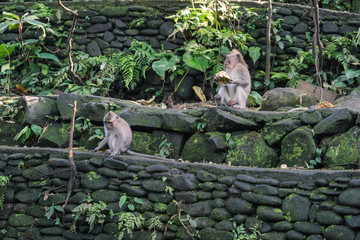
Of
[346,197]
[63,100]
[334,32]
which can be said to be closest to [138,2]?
[63,100]

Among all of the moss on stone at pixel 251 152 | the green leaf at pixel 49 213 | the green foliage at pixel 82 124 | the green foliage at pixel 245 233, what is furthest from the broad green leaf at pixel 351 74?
the green leaf at pixel 49 213

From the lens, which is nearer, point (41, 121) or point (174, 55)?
point (41, 121)

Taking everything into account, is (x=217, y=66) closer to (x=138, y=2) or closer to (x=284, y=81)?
(x=284, y=81)

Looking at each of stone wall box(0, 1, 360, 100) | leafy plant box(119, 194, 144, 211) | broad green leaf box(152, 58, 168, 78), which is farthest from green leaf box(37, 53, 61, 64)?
leafy plant box(119, 194, 144, 211)

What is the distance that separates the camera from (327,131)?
23.9 ft

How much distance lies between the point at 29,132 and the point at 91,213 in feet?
Answer: 7.65

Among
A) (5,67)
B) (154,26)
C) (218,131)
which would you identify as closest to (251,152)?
(218,131)

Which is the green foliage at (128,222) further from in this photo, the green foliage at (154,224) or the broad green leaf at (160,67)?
the broad green leaf at (160,67)

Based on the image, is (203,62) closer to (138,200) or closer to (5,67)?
(138,200)

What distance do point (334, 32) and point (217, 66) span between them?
2866mm

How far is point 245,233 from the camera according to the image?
6.51 metres

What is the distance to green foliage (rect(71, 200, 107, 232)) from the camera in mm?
7352

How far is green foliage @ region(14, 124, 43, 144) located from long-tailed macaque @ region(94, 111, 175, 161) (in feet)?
4.93

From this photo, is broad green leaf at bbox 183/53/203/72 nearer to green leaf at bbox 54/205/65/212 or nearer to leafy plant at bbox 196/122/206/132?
leafy plant at bbox 196/122/206/132
